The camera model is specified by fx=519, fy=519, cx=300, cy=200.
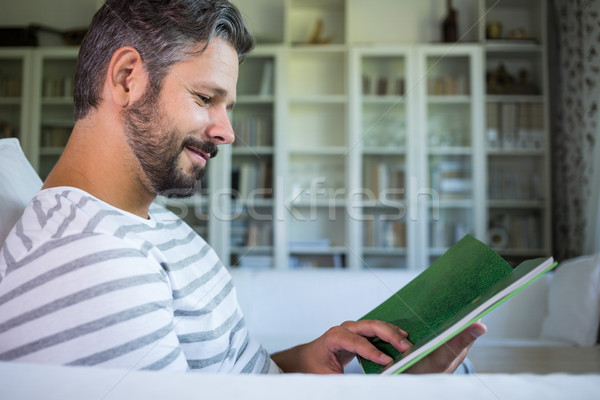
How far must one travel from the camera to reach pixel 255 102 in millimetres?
3080

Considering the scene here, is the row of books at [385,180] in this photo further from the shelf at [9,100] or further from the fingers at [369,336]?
the fingers at [369,336]

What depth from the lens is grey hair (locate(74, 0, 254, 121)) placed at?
59cm

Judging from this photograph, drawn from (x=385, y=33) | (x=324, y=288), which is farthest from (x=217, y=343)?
(x=385, y=33)

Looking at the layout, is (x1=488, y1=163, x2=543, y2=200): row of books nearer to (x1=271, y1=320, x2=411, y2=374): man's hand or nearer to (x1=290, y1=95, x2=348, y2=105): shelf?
(x1=290, y1=95, x2=348, y2=105): shelf

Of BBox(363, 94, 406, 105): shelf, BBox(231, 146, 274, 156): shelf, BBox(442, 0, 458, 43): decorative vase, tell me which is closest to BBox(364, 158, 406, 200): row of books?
BBox(363, 94, 406, 105): shelf

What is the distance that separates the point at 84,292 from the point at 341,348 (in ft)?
1.07

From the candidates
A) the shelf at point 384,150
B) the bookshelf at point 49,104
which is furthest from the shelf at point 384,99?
the bookshelf at point 49,104

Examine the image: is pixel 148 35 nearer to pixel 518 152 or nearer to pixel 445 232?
pixel 445 232

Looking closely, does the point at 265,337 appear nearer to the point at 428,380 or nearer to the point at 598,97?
the point at 428,380

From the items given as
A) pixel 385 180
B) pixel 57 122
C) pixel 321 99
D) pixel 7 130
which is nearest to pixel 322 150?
pixel 321 99

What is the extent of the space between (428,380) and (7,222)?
0.51m

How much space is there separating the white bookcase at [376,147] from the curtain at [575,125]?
111 millimetres

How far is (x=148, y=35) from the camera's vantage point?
60cm

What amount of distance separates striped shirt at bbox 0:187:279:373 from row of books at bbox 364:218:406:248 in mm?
2518
